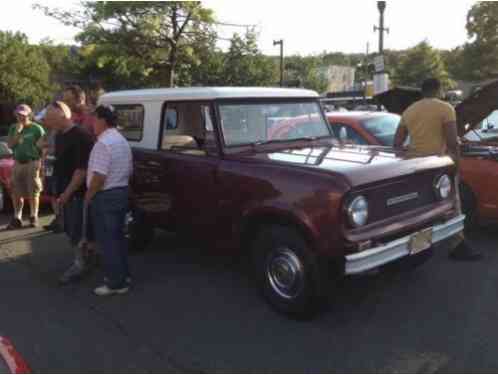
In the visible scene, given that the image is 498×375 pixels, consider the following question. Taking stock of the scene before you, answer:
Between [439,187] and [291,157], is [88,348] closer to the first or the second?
[291,157]

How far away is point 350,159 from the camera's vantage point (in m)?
3.92

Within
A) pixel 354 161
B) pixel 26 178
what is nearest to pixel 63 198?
pixel 354 161

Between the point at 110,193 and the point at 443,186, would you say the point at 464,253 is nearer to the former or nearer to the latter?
the point at 443,186

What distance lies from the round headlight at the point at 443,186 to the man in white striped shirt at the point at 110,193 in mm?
2730

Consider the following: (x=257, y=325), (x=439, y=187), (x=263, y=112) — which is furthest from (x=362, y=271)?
(x=263, y=112)

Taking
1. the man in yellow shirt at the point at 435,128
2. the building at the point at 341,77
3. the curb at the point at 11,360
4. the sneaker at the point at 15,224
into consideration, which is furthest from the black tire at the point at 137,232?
the building at the point at 341,77

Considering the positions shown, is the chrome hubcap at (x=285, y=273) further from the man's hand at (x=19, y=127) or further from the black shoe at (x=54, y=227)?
the man's hand at (x=19, y=127)

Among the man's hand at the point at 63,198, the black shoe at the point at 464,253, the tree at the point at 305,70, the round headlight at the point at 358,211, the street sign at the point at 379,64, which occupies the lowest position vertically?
the black shoe at the point at 464,253

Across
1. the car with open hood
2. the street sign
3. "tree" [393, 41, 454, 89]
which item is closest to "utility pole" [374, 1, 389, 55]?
the street sign

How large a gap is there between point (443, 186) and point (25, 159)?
564 cm

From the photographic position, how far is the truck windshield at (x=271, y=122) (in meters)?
4.39

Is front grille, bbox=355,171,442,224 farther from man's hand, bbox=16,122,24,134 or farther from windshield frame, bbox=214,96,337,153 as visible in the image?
man's hand, bbox=16,122,24,134

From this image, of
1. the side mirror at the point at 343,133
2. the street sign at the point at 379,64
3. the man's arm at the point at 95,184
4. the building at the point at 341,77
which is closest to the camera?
the man's arm at the point at 95,184

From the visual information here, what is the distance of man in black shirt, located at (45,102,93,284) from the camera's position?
4.52 meters
